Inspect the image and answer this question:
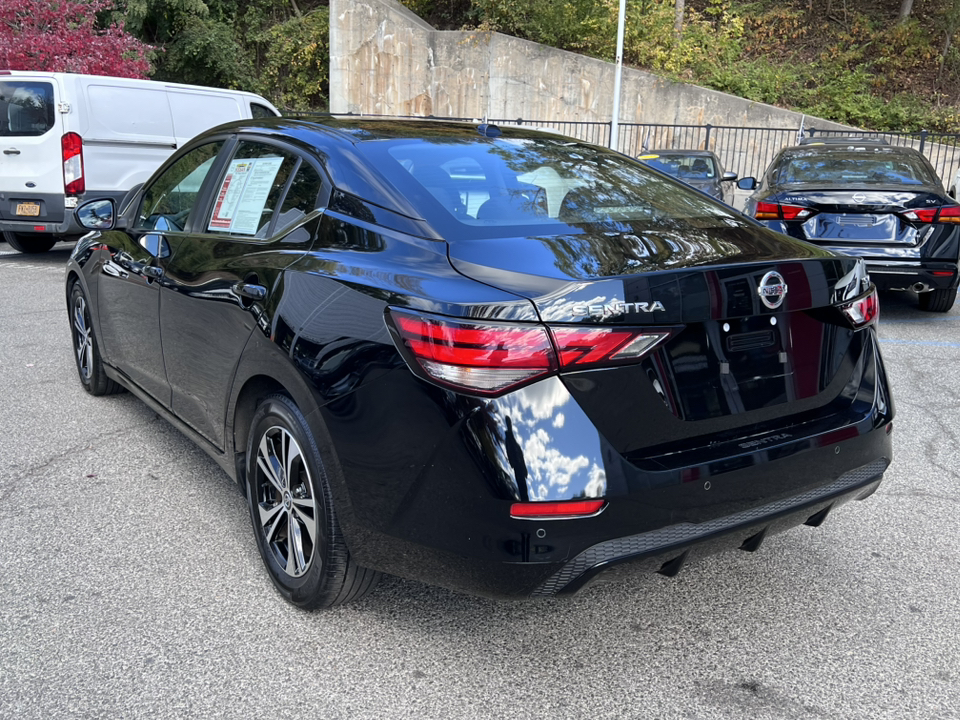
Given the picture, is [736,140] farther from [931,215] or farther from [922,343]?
[922,343]

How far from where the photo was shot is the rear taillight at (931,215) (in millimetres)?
7520

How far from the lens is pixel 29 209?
1060cm

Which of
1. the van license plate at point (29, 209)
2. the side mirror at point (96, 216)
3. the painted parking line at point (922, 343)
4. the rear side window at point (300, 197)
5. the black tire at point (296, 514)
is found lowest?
the painted parking line at point (922, 343)

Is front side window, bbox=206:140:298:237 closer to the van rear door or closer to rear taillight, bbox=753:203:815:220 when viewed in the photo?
rear taillight, bbox=753:203:815:220

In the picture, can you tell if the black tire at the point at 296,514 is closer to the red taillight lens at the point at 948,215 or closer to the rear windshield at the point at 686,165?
the red taillight lens at the point at 948,215

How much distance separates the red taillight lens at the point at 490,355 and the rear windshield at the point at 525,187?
465 mm

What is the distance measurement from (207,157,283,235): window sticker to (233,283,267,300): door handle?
0.27m

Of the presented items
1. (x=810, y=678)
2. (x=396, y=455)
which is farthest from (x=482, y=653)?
(x=810, y=678)

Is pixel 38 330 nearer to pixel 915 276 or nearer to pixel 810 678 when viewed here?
pixel 810 678

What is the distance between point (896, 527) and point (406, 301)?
8.22 feet

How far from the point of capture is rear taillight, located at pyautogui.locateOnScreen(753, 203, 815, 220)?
25.1 ft

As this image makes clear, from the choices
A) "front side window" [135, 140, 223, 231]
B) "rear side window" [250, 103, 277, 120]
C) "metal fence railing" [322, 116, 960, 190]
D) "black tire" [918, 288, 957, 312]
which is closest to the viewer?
"front side window" [135, 140, 223, 231]

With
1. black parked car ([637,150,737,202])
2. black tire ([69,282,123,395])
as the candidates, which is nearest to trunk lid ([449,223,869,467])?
black tire ([69,282,123,395])

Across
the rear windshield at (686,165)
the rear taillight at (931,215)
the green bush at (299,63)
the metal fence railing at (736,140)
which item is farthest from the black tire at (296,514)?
the green bush at (299,63)
